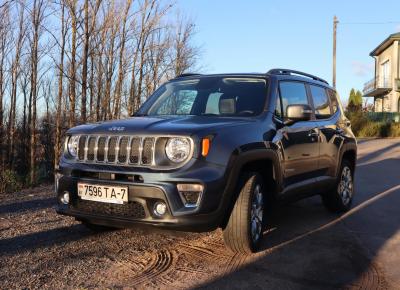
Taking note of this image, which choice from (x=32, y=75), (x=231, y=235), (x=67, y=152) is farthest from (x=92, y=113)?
(x=231, y=235)

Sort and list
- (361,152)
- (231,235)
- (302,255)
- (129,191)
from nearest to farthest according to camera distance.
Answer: (129,191)
(231,235)
(302,255)
(361,152)

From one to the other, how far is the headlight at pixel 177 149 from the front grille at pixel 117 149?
148 mm

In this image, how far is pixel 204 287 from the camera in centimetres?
393

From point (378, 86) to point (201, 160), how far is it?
146 feet

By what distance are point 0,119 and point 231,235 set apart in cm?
914

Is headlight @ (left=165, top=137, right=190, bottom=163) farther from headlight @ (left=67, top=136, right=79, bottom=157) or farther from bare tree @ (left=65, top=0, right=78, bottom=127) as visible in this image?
bare tree @ (left=65, top=0, right=78, bottom=127)

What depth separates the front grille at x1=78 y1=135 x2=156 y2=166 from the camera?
4340 mm

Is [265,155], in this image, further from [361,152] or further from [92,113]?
[361,152]

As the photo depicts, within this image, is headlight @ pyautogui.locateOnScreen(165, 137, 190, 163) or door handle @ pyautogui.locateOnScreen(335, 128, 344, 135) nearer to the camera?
headlight @ pyautogui.locateOnScreen(165, 137, 190, 163)

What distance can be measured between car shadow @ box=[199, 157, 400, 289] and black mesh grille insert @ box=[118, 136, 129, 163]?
4.36 ft

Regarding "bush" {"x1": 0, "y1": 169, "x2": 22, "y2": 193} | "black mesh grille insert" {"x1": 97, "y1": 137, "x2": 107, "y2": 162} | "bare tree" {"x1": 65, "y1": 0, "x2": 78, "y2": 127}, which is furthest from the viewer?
"bare tree" {"x1": 65, "y1": 0, "x2": 78, "y2": 127}

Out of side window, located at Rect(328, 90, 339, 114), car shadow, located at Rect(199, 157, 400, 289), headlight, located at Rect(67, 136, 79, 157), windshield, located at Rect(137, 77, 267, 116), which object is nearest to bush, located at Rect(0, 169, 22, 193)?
windshield, located at Rect(137, 77, 267, 116)

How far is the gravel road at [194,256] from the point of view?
13.4 feet

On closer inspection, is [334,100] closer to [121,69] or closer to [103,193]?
[103,193]
